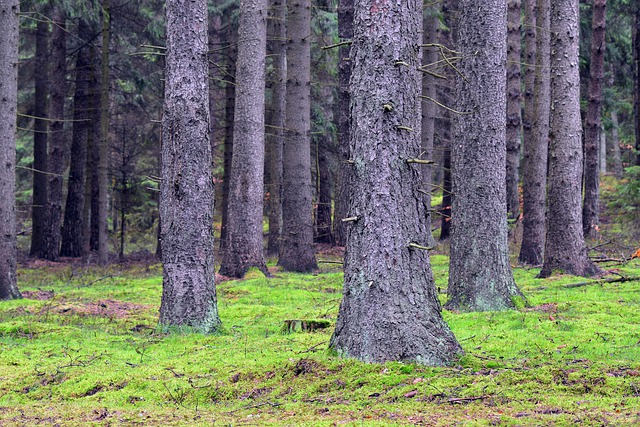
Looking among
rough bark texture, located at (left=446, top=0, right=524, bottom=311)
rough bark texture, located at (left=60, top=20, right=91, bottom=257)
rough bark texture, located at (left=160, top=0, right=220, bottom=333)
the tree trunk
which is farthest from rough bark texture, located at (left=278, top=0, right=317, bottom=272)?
rough bark texture, located at (left=60, top=20, right=91, bottom=257)

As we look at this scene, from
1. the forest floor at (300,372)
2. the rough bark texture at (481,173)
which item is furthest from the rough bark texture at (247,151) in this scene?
the rough bark texture at (481,173)

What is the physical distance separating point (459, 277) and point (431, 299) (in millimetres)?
3426

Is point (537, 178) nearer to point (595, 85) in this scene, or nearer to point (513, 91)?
point (513, 91)

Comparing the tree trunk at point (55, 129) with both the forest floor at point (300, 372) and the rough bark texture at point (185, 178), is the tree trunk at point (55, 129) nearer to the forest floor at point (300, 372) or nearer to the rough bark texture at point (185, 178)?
the forest floor at point (300, 372)

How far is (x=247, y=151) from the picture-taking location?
1536 cm

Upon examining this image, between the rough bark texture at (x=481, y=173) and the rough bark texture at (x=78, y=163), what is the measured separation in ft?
54.3

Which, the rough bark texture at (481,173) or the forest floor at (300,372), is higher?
the rough bark texture at (481,173)

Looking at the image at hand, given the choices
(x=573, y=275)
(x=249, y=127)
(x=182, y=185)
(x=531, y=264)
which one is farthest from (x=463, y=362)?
(x=531, y=264)

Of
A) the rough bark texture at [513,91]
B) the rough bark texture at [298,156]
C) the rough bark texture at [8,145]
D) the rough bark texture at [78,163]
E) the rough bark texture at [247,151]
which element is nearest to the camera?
the rough bark texture at [8,145]

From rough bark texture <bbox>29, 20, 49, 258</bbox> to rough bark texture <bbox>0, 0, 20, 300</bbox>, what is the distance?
34.2 feet

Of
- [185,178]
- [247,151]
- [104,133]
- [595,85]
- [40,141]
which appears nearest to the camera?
[185,178]

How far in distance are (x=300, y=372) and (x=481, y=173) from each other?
14.5 feet

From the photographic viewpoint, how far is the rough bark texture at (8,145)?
12344 millimetres

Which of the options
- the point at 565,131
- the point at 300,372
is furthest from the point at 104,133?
the point at 300,372
